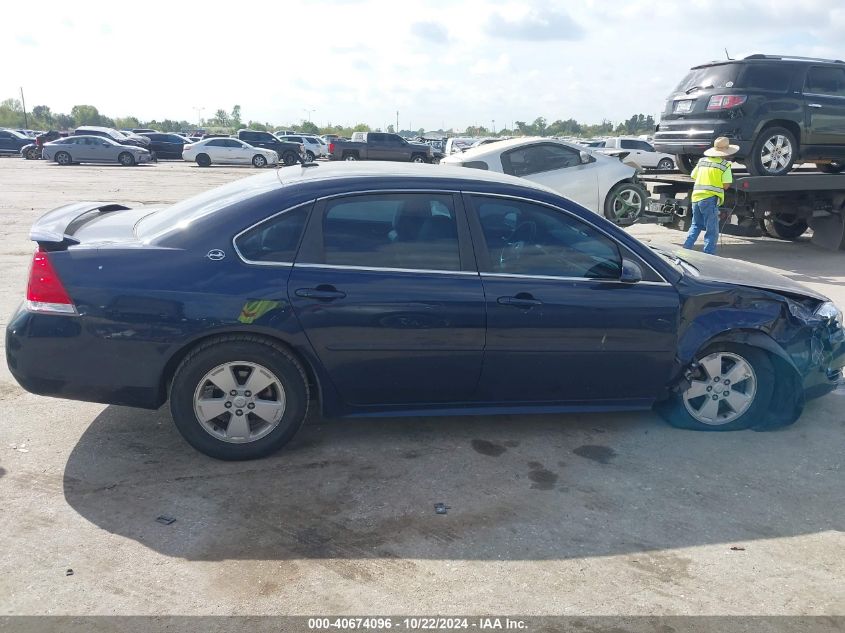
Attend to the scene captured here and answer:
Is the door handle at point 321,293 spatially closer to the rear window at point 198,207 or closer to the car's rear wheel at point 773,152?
the rear window at point 198,207

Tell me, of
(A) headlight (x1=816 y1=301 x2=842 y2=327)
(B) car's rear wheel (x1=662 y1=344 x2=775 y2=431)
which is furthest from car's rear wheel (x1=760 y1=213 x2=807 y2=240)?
(B) car's rear wheel (x1=662 y1=344 x2=775 y2=431)

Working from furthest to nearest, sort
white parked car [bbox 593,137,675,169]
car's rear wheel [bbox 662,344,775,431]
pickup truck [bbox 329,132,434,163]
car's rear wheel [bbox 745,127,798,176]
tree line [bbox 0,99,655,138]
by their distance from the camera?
tree line [bbox 0,99,655,138] → pickup truck [bbox 329,132,434,163] → white parked car [bbox 593,137,675,169] → car's rear wheel [bbox 745,127,798,176] → car's rear wheel [bbox 662,344,775,431]

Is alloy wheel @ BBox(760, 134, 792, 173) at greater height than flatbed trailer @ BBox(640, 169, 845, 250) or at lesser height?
greater

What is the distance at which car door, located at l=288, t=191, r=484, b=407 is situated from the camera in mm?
4133

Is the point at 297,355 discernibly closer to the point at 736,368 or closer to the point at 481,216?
the point at 481,216

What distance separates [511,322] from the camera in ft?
14.1

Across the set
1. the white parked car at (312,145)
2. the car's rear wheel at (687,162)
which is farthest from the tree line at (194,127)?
the car's rear wheel at (687,162)

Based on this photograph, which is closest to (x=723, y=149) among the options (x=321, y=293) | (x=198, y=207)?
(x=321, y=293)

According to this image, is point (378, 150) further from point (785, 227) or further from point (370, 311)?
point (370, 311)

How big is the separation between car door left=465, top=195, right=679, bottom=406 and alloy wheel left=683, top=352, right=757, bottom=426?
383mm

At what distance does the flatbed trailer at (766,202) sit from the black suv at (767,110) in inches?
15.2

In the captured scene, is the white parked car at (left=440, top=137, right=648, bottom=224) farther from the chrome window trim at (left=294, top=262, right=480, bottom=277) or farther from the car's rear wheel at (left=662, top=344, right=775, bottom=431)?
the chrome window trim at (left=294, top=262, right=480, bottom=277)

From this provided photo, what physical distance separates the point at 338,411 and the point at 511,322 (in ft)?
3.72

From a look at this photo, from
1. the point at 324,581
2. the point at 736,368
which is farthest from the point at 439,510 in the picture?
the point at 736,368
